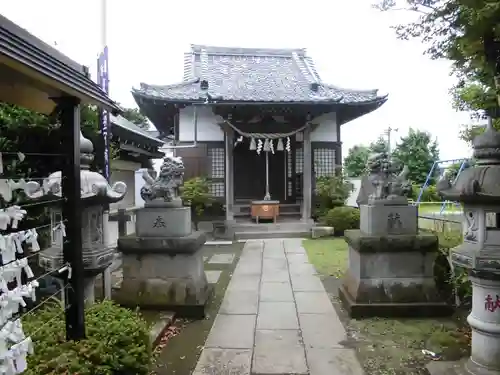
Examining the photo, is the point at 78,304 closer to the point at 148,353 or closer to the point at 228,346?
the point at 148,353

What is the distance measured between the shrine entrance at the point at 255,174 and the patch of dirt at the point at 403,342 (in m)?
11.5

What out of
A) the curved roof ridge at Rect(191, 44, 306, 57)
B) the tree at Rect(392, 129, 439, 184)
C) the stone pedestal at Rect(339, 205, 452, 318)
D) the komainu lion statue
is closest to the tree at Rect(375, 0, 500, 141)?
the stone pedestal at Rect(339, 205, 452, 318)

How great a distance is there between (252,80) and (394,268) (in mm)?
12184

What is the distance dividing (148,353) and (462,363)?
9.40ft

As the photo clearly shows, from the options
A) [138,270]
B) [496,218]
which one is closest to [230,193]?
[138,270]

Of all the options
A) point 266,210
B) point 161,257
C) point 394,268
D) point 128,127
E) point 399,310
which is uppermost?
point 128,127

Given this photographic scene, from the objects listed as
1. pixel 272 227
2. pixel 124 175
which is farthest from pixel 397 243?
pixel 124 175

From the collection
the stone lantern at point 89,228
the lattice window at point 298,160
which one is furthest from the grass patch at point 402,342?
the lattice window at point 298,160

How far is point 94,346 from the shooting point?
2.78m

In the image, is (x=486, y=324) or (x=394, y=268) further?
(x=394, y=268)

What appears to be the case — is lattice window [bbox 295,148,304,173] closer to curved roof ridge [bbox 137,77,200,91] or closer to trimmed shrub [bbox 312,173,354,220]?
trimmed shrub [bbox 312,173,354,220]

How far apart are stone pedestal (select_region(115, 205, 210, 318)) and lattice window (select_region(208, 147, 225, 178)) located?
9372 mm

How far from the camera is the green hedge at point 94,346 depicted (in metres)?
2.58

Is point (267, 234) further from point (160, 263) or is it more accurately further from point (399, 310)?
point (399, 310)
